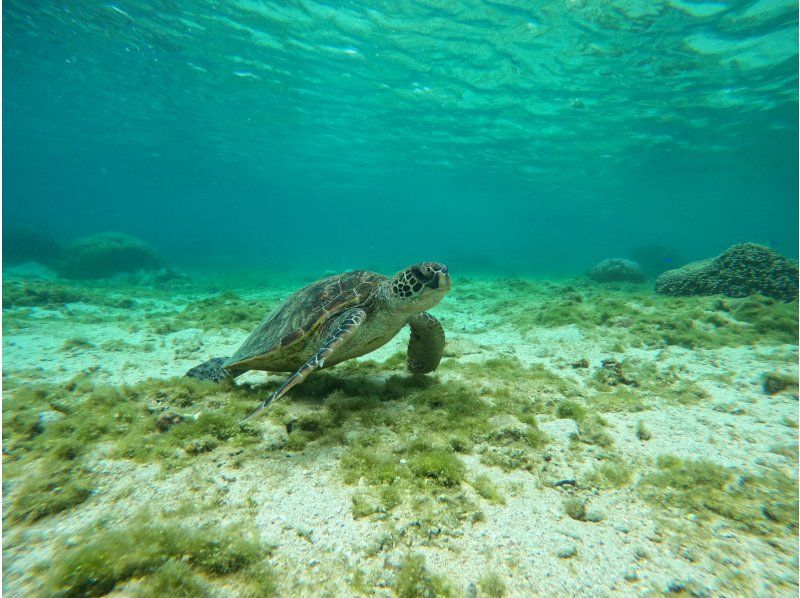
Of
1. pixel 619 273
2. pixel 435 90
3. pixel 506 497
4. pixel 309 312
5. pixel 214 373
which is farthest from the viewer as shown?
pixel 435 90

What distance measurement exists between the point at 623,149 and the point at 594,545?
35.3 meters

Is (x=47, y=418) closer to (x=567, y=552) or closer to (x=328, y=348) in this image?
(x=328, y=348)

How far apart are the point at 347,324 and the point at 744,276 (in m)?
10.7

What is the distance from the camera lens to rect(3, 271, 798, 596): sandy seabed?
1.74 meters

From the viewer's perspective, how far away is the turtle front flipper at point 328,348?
106 inches

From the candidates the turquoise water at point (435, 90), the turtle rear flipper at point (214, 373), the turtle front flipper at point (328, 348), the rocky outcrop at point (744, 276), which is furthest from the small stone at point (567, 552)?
the turquoise water at point (435, 90)

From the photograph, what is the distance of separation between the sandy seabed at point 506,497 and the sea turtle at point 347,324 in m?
0.47

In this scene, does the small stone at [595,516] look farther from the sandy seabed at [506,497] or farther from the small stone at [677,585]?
the small stone at [677,585]

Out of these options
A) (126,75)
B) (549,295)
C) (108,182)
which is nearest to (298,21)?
(126,75)

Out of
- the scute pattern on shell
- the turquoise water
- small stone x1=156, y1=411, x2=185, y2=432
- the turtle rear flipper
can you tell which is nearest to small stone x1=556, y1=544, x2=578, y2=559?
the scute pattern on shell

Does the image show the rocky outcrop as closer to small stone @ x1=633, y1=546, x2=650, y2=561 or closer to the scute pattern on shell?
small stone @ x1=633, y1=546, x2=650, y2=561

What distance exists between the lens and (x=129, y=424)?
303 cm

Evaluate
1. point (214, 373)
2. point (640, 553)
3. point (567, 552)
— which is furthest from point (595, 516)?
point (214, 373)

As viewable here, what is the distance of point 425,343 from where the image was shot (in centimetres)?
422
